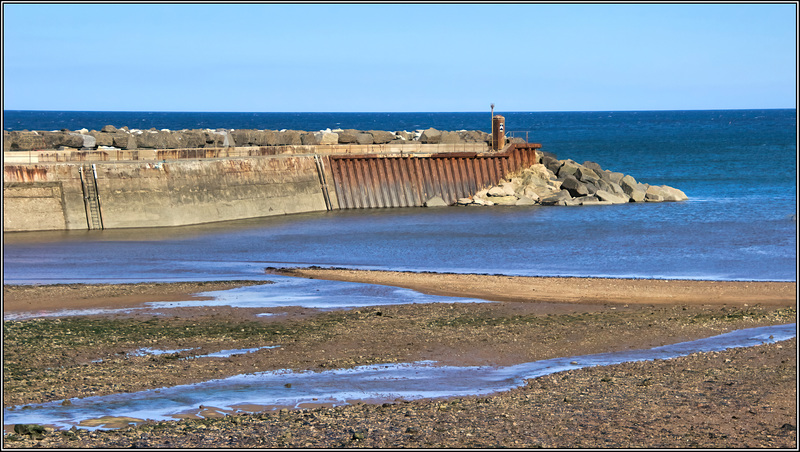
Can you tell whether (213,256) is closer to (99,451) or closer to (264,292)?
(264,292)

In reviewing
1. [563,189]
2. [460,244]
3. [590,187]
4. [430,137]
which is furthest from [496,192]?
[460,244]

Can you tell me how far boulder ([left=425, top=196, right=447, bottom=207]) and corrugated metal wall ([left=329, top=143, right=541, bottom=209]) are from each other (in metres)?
0.29

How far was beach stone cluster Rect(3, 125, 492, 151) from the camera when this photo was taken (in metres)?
41.1

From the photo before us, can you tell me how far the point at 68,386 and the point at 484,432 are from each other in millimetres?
6007

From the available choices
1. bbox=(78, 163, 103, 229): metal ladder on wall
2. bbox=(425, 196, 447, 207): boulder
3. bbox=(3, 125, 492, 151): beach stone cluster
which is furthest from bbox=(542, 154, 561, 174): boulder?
bbox=(78, 163, 103, 229): metal ladder on wall

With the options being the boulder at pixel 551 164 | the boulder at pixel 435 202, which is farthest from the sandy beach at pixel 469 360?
the boulder at pixel 551 164

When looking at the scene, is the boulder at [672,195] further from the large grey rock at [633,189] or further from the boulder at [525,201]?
the boulder at [525,201]

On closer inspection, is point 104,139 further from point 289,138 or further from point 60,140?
point 289,138

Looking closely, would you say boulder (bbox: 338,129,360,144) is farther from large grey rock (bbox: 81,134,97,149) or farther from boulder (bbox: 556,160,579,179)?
large grey rock (bbox: 81,134,97,149)

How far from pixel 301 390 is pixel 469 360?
10.5 ft

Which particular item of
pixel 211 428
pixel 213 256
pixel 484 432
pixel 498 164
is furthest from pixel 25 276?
pixel 498 164

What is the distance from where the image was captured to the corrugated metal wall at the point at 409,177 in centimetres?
4347

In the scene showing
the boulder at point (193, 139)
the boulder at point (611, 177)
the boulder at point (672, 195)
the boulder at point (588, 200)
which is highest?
the boulder at point (193, 139)

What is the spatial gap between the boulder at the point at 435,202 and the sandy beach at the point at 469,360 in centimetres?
2111
